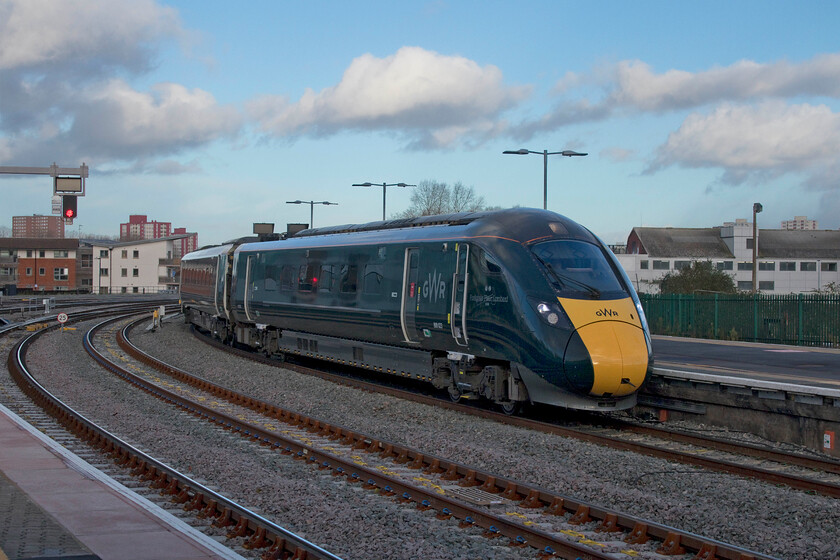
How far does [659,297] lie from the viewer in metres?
35.5

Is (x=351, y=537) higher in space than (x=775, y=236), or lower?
lower

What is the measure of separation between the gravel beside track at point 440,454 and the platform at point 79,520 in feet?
4.19

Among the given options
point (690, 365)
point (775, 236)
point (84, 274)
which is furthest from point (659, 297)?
point (84, 274)

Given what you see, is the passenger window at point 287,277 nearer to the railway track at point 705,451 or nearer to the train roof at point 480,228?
the train roof at point 480,228

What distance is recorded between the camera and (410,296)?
17.1 m

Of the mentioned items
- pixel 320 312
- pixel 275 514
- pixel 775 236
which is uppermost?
pixel 775 236

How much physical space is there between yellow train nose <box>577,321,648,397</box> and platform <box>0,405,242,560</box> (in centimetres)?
703

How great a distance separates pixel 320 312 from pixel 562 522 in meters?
13.2

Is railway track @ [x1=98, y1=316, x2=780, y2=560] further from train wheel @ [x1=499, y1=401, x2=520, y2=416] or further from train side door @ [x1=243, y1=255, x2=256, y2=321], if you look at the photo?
train side door @ [x1=243, y1=255, x2=256, y2=321]

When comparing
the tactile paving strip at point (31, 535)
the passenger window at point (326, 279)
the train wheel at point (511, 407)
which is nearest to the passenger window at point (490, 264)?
the train wheel at point (511, 407)

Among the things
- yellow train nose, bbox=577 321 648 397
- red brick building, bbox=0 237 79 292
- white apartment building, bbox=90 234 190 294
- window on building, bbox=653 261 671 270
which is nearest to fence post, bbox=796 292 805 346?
yellow train nose, bbox=577 321 648 397

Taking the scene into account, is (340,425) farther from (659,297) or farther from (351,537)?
(659,297)

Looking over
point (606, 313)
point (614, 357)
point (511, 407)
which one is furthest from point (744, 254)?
point (614, 357)

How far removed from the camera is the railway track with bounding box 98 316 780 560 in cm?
774
